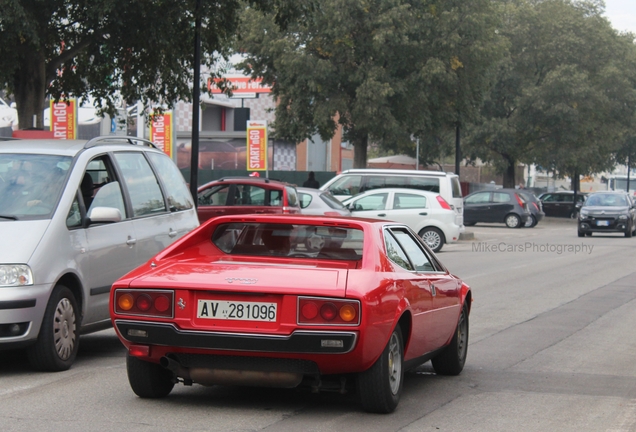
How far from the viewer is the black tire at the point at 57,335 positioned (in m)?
7.59

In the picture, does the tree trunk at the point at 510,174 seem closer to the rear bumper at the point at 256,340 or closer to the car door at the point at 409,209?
the car door at the point at 409,209

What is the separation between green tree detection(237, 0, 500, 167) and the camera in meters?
35.9

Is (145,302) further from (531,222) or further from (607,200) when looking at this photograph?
(531,222)

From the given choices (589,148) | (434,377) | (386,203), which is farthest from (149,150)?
(589,148)

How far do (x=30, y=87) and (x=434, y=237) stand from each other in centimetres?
1161

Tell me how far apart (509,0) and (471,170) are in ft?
106

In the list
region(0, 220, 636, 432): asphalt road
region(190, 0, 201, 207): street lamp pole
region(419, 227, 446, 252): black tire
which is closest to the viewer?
region(0, 220, 636, 432): asphalt road

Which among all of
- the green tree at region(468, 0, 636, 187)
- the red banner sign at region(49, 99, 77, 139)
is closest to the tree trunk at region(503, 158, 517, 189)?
the green tree at region(468, 0, 636, 187)

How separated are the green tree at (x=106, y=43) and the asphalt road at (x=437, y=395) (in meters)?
7.83

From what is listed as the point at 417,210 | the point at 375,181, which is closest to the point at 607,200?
the point at 375,181

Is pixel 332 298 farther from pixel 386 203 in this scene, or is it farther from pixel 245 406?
pixel 386 203

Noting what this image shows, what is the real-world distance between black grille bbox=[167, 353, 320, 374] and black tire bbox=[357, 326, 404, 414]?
0.36 metres

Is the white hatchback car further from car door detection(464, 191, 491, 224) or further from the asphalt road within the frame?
car door detection(464, 191, 491, 224)

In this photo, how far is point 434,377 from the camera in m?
8.09
